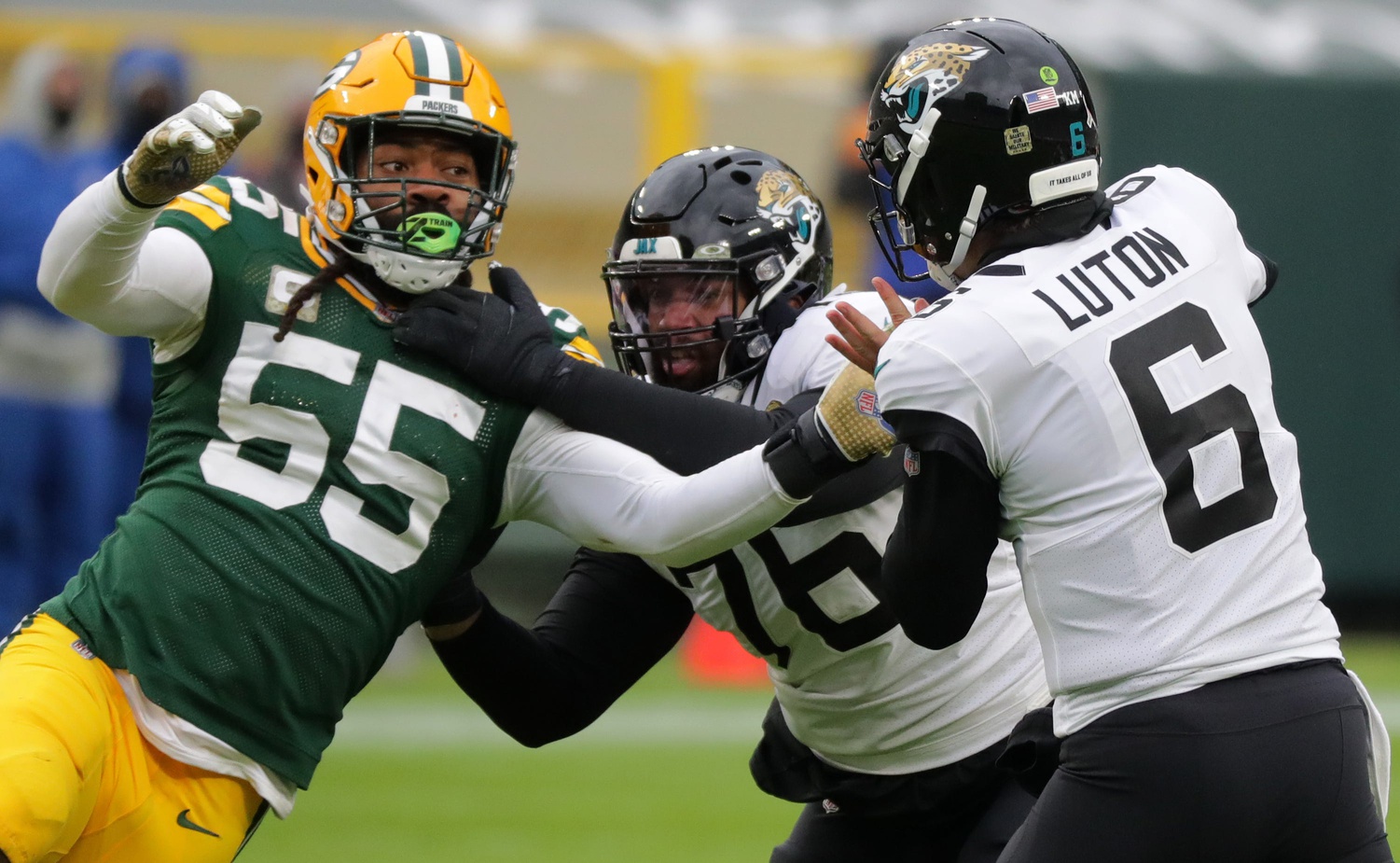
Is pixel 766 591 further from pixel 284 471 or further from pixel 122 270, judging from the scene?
pixel 122 270

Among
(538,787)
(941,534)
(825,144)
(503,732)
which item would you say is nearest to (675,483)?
(941,534)

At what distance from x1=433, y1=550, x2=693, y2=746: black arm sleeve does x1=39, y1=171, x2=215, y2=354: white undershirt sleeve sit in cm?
89

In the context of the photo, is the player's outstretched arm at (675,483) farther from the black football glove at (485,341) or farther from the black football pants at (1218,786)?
the black football pants at (1218,786)

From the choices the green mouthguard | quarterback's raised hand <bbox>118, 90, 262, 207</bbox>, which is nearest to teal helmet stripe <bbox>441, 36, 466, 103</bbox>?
the green mouthguard

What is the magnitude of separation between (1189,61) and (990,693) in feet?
25.5

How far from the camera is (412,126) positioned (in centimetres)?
309

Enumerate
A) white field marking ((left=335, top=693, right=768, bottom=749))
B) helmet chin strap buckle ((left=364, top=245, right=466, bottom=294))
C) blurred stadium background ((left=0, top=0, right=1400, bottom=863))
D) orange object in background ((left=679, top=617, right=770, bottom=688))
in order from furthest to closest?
blurred stadium background ((left=0, top=0, right=1400, bottom=863))
orange object in background ((left=679, top=617, right=770, bottom=688))
white field marking ((left=335, top=693, right=768, bottom=749))
helmet chin strap buckle ((left=364, top=245, right=466, bottom=294))

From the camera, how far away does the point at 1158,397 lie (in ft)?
8.48

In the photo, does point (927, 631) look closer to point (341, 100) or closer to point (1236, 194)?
point (341, 100)

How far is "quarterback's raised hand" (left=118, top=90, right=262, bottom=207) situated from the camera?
2.71 meters

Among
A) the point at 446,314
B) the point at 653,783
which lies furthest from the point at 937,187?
the point at 653,783

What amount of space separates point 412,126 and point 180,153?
46 centimetres

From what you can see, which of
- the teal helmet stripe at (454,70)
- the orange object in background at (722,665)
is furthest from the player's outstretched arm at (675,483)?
the orange object in background at (722,665)

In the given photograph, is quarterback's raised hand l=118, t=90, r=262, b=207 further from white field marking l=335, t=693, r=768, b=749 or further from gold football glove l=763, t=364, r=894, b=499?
white field marking l=335, t=693, r=768, b=749
